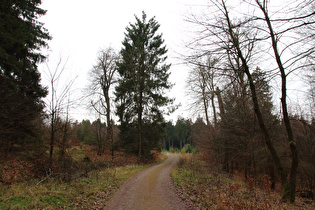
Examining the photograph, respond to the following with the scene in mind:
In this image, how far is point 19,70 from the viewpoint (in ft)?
31.6

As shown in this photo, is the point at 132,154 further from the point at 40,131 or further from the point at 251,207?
the point at 251,207

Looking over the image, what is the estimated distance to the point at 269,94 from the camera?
5602mm

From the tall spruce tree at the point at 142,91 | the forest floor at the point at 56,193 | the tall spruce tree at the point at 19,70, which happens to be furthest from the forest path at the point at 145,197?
the tall spruce tree at the point at 142,91

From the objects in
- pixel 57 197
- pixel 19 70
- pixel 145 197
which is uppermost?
pixel 19 70

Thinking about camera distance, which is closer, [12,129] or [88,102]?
[12,129]

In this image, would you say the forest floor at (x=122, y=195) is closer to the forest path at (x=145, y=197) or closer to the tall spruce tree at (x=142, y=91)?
the forest path at (x=145, y=197)

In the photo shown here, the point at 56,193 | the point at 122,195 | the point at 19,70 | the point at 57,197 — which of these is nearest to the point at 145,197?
the point at 122,195

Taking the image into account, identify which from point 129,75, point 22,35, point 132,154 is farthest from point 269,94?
point 132,154

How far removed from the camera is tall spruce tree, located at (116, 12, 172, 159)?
16844 mm

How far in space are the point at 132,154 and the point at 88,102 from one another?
8.00 meters

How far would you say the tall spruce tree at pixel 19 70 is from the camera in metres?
6.89

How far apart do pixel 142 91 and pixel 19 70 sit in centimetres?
1009

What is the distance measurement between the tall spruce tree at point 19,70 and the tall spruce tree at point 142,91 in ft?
24.3

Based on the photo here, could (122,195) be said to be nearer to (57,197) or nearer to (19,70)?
(57,197)
